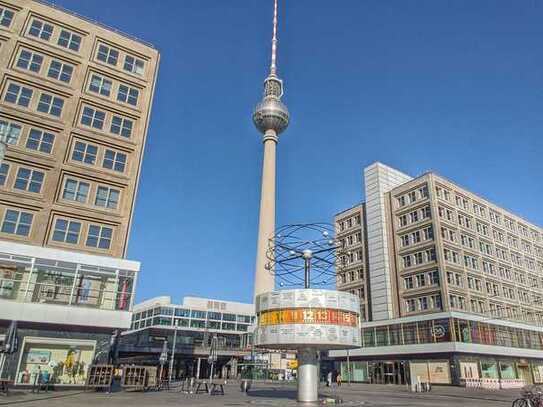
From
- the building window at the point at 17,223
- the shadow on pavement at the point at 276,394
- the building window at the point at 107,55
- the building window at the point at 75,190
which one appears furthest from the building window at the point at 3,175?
the shadow on pavement at the point at 276,394

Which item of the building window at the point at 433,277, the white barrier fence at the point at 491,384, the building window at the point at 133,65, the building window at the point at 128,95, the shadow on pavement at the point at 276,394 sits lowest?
the shadow on pavement at the point at 276,394

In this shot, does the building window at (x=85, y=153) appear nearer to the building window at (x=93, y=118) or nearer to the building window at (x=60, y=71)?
the building window at (x=93, y=118)

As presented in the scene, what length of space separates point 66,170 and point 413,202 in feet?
175

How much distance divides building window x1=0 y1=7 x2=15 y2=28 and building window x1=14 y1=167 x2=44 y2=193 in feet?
50.6

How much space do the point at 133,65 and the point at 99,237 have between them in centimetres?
1997

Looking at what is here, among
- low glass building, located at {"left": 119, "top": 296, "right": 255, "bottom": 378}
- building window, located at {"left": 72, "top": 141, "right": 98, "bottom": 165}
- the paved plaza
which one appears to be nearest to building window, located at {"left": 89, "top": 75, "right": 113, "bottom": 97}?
building window, located at {"left": 72, "top": 141, "right": 98, "bottom": 165}

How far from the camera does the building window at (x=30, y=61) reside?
3844 centimetres

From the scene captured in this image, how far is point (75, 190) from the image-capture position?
36.7 metres

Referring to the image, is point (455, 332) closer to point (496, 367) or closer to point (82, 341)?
point (496, 367)

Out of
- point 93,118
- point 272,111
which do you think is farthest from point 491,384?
point 272,111

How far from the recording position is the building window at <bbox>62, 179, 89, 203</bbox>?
36250 mm

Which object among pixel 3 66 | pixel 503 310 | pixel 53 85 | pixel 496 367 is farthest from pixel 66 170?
pixel 503 310

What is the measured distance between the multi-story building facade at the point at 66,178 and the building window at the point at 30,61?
88 millimetres

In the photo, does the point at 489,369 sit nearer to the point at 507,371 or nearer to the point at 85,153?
the point at 507,371
